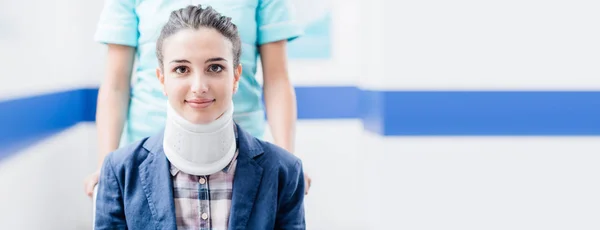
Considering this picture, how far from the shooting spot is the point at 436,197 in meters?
2.78

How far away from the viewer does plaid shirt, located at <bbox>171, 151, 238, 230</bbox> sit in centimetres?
132

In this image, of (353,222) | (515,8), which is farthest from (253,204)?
(353,222)

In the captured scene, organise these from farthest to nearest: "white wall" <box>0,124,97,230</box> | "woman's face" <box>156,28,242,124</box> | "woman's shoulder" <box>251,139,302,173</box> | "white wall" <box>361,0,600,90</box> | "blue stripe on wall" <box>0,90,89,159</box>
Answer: "white wall" <box>361,0,600,90</box> < "white wall" <box>0,124,97,230</box> < "blue stripe on wall" <box>0,90,89,159</box> < "woman's shoulder" <box>251,139,302,173</box> < "woman's face" <box>156,28,242,124</box>

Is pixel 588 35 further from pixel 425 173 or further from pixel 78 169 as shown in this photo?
pixel 78 169

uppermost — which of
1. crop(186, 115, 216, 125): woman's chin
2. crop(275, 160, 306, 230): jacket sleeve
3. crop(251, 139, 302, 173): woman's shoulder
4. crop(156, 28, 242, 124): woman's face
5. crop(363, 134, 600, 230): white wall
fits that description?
crop(156, 28, 242, 124): woman's face

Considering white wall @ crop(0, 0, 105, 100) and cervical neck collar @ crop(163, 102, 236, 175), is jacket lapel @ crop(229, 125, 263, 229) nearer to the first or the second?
cervical neck collar @ crop(163, 102, 236, 175)

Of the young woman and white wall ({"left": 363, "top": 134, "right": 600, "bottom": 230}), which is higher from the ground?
the young woman

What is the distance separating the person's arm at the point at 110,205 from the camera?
1319 mm

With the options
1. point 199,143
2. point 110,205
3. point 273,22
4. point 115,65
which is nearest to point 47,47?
point 115,65

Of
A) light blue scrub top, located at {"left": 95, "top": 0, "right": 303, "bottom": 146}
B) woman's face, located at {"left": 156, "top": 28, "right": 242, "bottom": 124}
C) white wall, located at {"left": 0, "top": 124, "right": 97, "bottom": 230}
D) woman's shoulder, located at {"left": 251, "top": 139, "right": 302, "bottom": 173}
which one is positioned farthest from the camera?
white wall, located at {"left": 0, "top": 124, "right": 97, "bottom": 230}

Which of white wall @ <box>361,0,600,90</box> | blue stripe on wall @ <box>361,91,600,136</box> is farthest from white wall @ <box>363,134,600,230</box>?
white wall @ <box>361,0,600,90</box>

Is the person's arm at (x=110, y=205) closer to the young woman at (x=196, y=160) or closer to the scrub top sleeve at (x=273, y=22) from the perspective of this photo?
the young woman at (x=196, y=160)

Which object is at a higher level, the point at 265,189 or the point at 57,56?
the point at 57,56

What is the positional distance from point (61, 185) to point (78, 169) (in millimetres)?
349
